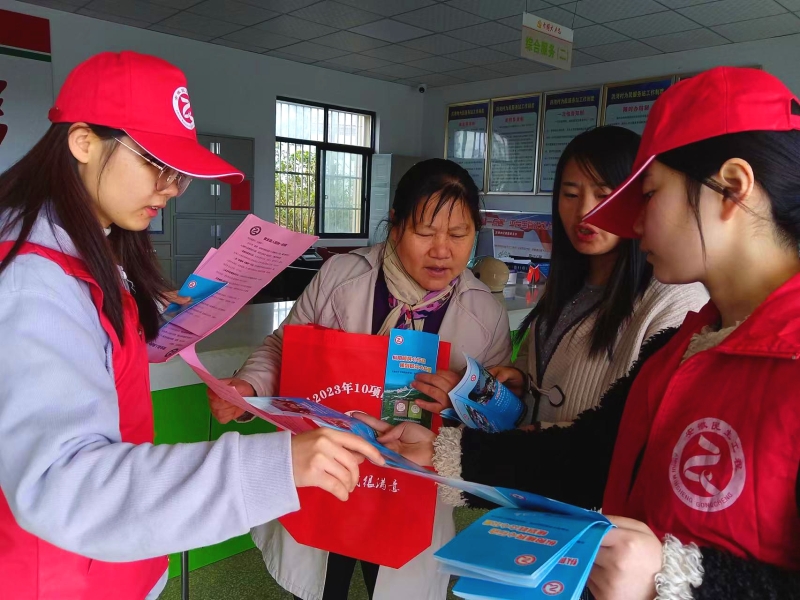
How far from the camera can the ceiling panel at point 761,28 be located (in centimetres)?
469

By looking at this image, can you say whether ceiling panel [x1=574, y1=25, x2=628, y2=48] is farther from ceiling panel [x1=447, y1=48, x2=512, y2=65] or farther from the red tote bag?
the red tote bag

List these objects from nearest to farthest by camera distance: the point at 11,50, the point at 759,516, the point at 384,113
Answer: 1. the point at 759,516
2. the point at 11,50
3. the point at 384,113

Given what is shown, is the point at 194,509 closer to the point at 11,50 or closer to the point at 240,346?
the point at 240,346

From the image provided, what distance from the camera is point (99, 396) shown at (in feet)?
2.12

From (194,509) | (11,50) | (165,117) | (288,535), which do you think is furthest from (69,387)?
(11,50)

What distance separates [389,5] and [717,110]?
467 cm

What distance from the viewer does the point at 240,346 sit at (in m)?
1.67

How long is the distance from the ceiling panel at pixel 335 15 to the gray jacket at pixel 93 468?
187 inches

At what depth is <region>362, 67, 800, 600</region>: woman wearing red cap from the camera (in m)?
0.58

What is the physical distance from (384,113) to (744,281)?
302 inches

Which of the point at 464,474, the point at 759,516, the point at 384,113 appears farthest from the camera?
the point at 384,113

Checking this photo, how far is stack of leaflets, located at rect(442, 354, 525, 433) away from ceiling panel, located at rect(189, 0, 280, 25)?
4.74 meters

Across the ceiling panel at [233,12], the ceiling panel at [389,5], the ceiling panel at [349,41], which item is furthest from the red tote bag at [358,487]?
the ceiling panel at [349,41]

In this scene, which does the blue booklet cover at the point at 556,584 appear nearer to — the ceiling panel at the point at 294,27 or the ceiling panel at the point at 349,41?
the ceiling panel at the point at 294,27
